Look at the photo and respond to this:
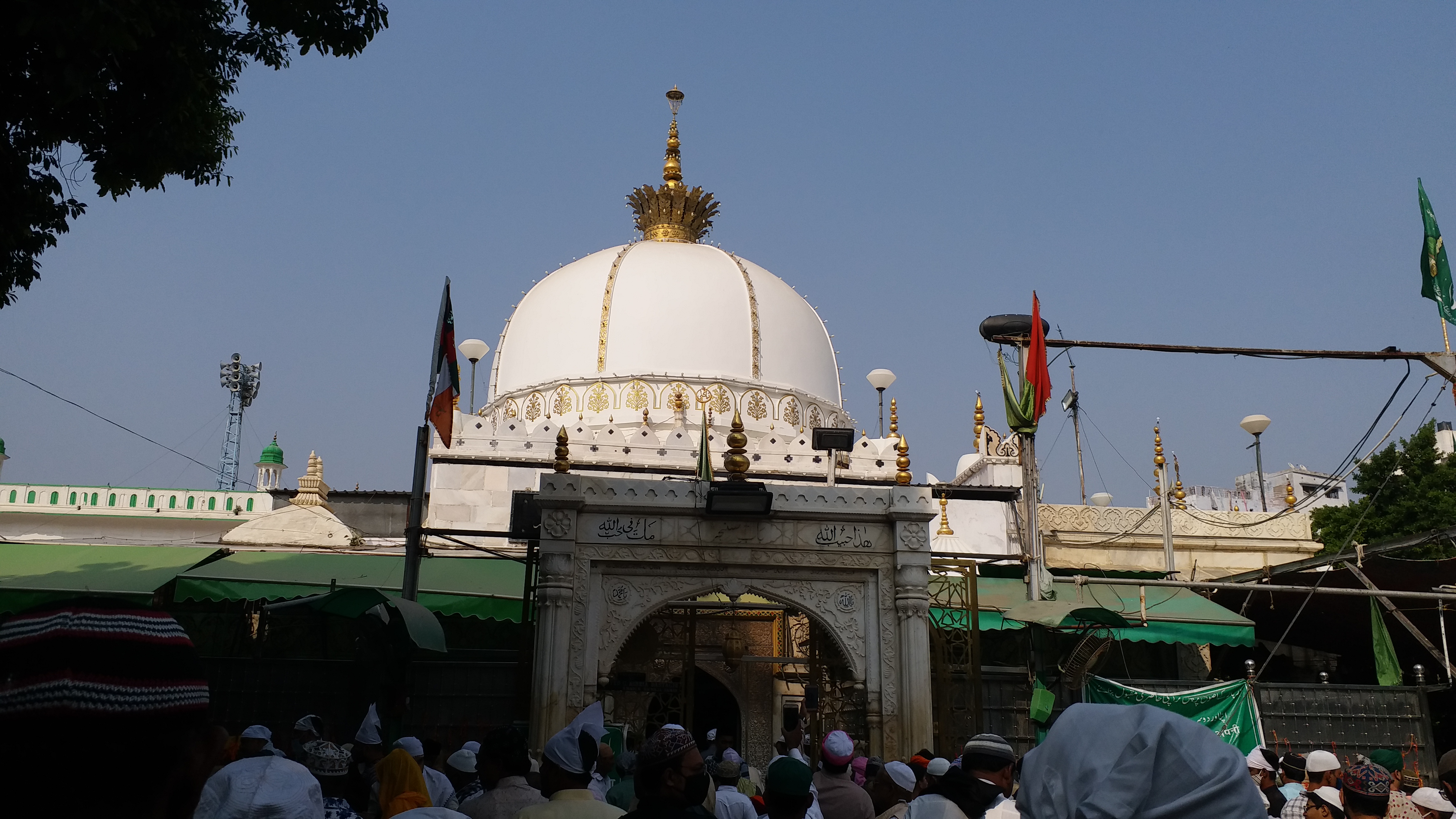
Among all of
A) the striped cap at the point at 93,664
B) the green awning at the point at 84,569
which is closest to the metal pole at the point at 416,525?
the green awning at the point at 84,569

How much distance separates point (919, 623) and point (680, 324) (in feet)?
39.7

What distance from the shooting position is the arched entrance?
497 inches

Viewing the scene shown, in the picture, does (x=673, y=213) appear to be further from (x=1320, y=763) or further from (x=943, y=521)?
(x=1320, y=763)

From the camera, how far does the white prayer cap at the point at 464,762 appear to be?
6652 mm

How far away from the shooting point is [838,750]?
20.1ft

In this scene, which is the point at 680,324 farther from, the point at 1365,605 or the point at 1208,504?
the point at 1208,504

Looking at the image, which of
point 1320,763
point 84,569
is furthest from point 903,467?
point 84,569

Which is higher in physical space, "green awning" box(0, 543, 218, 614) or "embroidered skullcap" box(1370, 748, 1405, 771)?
"green awning" box(0, 543, 218, 614)

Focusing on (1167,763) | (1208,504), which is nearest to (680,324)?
(1167,763)

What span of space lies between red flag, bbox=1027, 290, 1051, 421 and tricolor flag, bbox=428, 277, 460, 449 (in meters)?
7.76

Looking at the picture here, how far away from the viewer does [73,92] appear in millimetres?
7059

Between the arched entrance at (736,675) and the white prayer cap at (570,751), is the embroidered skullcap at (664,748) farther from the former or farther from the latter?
the arched entrance at (736,675)

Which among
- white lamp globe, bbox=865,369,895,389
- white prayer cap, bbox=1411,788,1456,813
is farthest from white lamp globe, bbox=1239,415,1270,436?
white prayer cap, bbox=1411,788,1456,813

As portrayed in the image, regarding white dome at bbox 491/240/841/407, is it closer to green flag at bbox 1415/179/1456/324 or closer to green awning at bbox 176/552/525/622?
green awning at bbox 176/552/525/622
